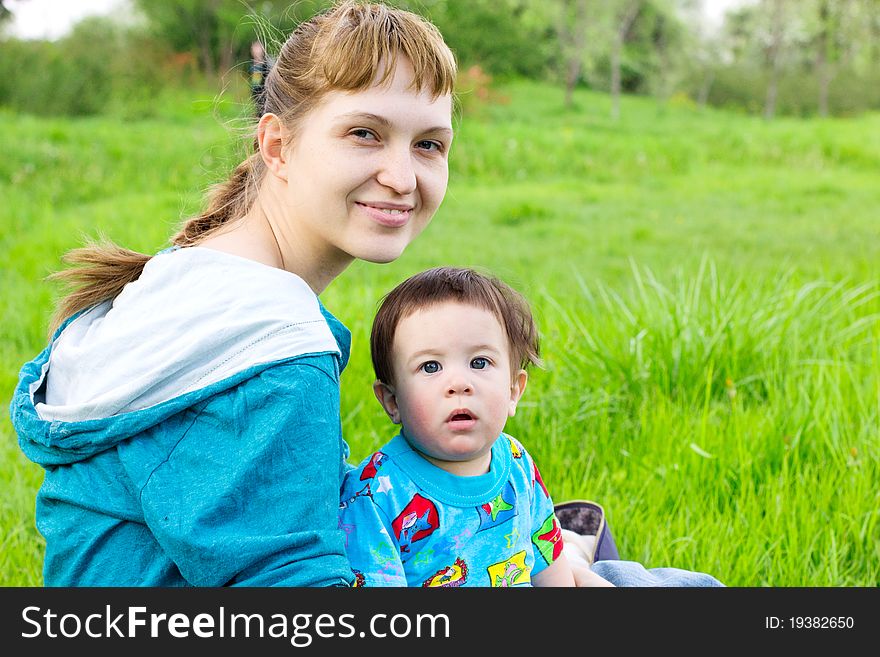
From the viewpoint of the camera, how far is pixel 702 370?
138 inches

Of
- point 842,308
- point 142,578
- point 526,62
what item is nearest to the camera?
point 142,578

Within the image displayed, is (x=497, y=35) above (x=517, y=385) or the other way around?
above

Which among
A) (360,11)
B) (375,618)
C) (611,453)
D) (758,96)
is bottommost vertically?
(375,618)

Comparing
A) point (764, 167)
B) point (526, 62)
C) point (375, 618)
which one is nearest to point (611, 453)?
point (375, 618)

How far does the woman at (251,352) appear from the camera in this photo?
154 centimetres

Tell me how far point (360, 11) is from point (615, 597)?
1302 mm

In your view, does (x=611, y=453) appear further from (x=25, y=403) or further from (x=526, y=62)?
(x=526, y=62)

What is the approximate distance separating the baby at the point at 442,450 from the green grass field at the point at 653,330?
15.2 inches

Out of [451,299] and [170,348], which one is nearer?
[170,348]

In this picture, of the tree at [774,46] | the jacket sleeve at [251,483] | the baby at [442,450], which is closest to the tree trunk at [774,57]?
the tree at [774,46]

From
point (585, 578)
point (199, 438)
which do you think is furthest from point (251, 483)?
point (585, 578)

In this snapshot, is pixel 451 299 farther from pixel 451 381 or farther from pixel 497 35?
pixel 497 35

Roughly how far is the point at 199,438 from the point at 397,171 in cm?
64

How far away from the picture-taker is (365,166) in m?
1.82
